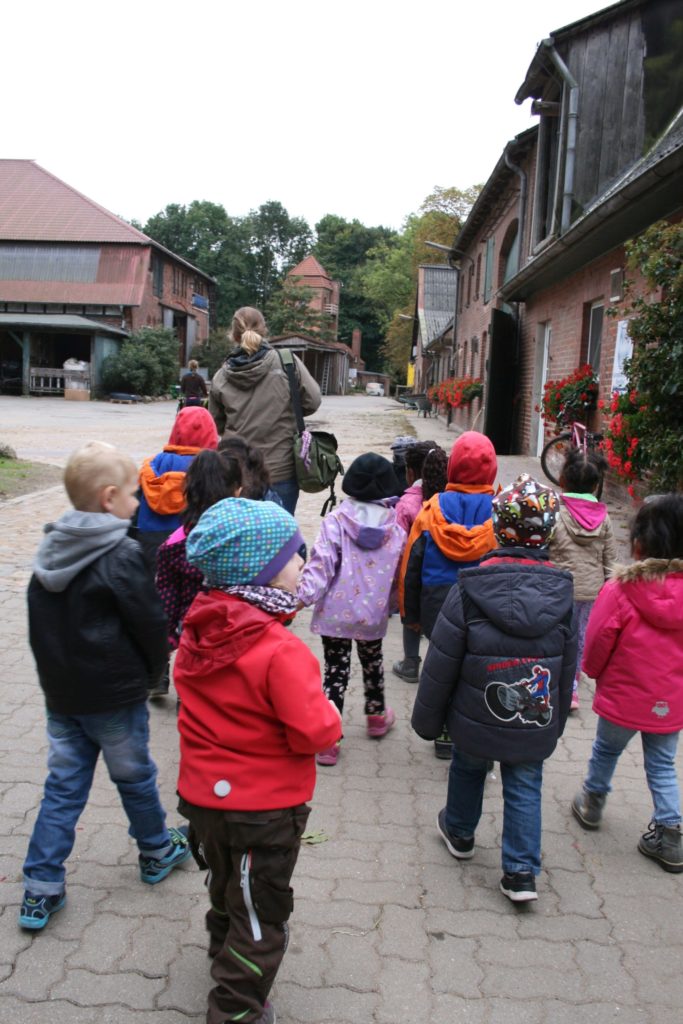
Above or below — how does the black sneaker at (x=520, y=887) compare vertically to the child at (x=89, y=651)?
below

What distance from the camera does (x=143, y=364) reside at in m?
36.2

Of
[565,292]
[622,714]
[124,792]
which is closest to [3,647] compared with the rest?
[124,792]

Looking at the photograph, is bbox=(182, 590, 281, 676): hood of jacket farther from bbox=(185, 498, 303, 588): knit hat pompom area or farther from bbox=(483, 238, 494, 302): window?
bbox=(483, 238, 494, 302): window

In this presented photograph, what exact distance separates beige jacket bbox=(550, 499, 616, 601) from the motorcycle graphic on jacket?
4.48 feet

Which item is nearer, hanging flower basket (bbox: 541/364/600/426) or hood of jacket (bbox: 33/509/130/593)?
hood of jacket (bbox: 33/509/130/593)

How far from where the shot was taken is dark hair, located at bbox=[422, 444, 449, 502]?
4.38 m

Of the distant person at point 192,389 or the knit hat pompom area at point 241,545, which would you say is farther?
the distant person at point 192,389

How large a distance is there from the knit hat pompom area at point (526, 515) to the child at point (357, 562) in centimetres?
84

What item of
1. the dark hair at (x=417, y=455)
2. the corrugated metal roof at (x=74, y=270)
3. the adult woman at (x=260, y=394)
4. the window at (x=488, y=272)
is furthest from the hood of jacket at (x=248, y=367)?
the corrugated metal roof at (x=74, y=270)

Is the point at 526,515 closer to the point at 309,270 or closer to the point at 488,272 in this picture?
the point at 488,272

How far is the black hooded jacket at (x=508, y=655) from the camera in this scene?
2643mm

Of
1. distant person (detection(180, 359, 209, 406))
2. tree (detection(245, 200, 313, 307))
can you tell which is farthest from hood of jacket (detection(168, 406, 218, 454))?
tree (detection(245, 200, 313, 307))

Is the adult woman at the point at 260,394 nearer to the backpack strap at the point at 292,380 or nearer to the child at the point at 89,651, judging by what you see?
the backpack strap at the point at 292,380

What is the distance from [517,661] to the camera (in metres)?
2.66
